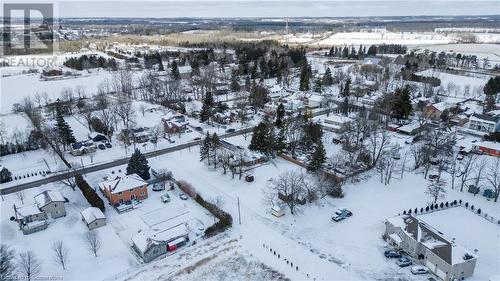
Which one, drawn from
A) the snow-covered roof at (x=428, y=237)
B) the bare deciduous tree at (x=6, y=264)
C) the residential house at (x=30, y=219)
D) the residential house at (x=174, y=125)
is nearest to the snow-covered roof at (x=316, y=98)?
the residential house at (x=174, y=125)

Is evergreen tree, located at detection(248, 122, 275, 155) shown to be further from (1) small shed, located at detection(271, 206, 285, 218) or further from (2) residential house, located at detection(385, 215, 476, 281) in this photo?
(2) residential house, located at detection(385, 215, 476, 281)

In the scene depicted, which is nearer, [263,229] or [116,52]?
[263,229]

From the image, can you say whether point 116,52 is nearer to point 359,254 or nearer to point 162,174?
point 162,174

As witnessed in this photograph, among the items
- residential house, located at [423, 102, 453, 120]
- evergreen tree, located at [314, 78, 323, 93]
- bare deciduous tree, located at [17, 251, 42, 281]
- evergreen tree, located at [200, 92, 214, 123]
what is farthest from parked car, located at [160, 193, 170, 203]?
evergreen tree, located at [314, 78, 323, 93]

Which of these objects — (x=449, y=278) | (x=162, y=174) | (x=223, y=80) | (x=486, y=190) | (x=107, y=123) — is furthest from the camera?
(x=223, y=80)

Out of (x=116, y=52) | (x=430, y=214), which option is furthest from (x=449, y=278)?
(x=116, y=52)

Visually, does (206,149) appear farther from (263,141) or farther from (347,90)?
(347,90)

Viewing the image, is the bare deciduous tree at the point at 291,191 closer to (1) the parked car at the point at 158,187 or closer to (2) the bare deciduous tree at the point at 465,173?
(1) the parked car at the point at 158,187
